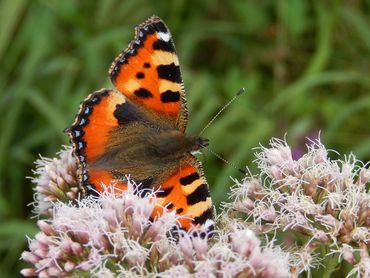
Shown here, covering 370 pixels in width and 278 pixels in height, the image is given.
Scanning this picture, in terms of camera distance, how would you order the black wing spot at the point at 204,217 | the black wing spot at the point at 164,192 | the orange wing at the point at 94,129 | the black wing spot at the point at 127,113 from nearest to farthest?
1. the black wing spot at the point at 204,217
2. the black wing spot at the point at 164,192
3. the orange wing at the point at 94,129
4. the black wing spot at the point at 127,113

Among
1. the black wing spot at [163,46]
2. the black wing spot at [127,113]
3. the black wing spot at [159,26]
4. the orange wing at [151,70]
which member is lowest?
the black wing spot at [127,113]

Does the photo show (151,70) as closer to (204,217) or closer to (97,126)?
(97,126)

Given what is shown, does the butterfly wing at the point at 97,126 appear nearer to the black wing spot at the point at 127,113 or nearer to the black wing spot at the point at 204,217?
the black wing spot at the point at 127,113

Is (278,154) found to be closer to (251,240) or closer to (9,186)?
(251,240)

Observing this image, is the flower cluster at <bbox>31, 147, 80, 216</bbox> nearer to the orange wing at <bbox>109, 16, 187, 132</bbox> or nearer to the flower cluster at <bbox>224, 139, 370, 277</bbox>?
the orange wing at <bbox>109, 16, 187, 132</bbox>

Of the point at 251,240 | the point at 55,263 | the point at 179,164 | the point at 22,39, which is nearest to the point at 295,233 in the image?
the point at 251,240

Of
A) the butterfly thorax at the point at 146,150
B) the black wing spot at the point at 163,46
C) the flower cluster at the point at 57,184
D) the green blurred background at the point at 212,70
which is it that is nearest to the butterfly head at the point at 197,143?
the butterfly thorax at the point at 146,150

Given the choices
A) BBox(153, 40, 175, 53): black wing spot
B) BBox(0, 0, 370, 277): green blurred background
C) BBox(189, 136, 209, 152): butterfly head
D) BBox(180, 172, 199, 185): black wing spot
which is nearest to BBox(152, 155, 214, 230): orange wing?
BBox(180, 172, 199, 185): black wing spot
